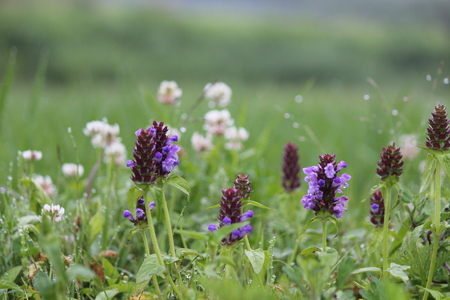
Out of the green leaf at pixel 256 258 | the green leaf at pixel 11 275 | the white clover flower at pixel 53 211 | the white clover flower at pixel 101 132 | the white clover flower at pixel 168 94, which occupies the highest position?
the white clover flower at pixel 168 94

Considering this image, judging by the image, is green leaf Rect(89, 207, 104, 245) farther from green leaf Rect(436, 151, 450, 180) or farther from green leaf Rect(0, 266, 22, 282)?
green leaf Rect(436, 151, 450, 180)

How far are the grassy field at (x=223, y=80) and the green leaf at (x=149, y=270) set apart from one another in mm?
399

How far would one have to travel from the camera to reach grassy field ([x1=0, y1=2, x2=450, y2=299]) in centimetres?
236

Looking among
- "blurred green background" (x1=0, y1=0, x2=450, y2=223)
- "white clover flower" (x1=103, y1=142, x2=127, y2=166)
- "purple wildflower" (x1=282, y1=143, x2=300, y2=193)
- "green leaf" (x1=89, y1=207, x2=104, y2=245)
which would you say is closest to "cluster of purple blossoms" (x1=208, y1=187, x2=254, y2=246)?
"green leaf" (x1=89, y1=207, x2=104, y2=245)

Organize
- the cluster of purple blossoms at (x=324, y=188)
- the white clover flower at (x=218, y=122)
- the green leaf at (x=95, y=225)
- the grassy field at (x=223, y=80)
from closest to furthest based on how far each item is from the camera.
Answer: the cluster of purple blossoms at (x=324, y=188) → the green leaf at (x=95, y=225) → the grassy field at (x=223, y=80) → the white clover flower at (x=218, y=122)

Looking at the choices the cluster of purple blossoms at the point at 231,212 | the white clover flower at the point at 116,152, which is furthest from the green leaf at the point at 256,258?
the white clover flower at the point at 116,152

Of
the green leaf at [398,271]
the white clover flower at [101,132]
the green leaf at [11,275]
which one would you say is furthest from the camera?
the white clover flower at [101,132]

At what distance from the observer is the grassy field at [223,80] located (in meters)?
2.36

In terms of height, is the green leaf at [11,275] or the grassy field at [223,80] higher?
the grassy field at [223,80]

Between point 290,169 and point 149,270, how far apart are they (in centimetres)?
101

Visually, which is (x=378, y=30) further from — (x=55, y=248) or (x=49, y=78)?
(x=55, y=248)

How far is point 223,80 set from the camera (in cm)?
743

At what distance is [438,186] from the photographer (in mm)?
1211

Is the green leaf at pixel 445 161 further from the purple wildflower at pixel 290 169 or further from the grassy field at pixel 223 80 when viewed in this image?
the purple wildflower at pixel 290 169
